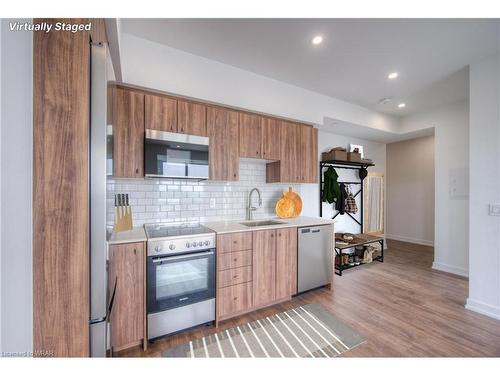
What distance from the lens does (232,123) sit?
8.06 ft

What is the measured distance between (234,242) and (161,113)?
58.1 inches

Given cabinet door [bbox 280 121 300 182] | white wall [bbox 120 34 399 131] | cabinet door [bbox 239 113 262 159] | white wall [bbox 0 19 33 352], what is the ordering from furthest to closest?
1. cabinet door [bbox 280 121 300 182]
2. cabinet door [bbox 239 113 262 159]
3. white wall [bbox 120 34 399 131]
4. white wall [bbox 0 19 33 352]

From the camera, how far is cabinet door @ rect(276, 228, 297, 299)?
2.41 m

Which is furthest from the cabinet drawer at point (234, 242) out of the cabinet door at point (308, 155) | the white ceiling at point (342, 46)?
the white ceiling at point (342, 46)

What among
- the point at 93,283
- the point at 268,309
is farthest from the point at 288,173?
the point at 93,283

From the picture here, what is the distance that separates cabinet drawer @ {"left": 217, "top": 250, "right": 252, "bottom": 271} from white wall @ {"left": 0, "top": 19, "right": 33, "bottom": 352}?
139cm

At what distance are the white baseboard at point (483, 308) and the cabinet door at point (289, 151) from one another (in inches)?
91.8

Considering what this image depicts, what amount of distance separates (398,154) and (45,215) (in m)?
6.64

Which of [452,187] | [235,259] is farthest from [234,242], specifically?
[452,187]

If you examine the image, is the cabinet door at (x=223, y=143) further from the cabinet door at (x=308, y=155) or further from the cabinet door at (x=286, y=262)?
the cabinet door at (x=308, y=155)

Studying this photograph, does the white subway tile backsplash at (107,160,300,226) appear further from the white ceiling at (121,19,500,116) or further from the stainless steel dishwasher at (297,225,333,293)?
the white ceiling at (121,19,500,116)

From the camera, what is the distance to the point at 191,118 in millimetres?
2227

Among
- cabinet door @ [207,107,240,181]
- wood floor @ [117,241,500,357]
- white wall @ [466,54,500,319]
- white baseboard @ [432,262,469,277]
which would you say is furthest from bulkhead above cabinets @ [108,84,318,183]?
white baseboard @ [432,262,469,277]

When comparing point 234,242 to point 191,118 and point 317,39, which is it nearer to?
point 191,118
